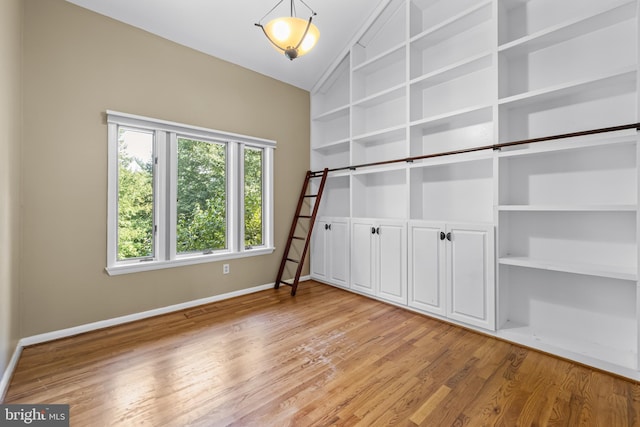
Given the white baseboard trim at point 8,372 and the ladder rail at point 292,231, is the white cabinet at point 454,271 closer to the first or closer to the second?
the ladder rail at point 292,231

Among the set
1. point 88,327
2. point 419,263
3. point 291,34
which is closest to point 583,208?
point 419,263

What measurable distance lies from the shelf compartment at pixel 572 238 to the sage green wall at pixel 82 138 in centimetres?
317

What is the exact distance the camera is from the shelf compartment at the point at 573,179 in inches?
82.7

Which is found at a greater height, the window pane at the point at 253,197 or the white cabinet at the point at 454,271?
the window pane at the point at 253,197

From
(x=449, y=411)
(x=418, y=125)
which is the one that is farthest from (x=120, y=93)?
(x=449, y=411)

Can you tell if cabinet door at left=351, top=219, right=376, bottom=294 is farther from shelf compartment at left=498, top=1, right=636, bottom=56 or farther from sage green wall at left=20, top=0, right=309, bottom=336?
shelf compartment at left=498, top=1, right=636, bottom=56

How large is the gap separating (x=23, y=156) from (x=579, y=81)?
4.22 meters

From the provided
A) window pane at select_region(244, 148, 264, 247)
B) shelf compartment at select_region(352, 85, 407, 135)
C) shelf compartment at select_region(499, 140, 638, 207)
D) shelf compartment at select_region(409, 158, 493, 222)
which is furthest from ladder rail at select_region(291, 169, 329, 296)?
shelf compartment at select_region(499, 140, 638, 207)

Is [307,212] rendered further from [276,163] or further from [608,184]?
[608,184]

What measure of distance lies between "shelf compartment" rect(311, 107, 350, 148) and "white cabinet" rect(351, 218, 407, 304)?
1.42 meters

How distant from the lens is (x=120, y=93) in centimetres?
272

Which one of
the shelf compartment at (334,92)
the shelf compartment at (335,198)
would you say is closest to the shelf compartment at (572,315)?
the shelf compartment at (335,198)

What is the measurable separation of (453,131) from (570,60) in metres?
1.03

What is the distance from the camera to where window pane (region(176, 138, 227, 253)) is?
319cm
